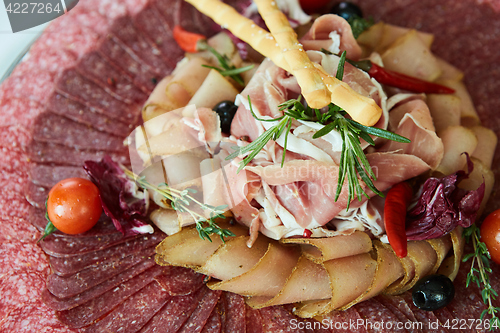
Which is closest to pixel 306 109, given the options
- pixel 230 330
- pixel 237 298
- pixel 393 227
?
pixel 393 227

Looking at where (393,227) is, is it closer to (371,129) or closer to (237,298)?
(371,129)

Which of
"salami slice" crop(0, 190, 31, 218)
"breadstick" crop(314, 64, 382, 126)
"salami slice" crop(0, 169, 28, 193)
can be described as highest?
"breadstick" crop(314, 64, 382, 126)

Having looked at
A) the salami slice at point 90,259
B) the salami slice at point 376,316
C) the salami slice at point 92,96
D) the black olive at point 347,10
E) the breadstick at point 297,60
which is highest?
the breadstick at point 297,60

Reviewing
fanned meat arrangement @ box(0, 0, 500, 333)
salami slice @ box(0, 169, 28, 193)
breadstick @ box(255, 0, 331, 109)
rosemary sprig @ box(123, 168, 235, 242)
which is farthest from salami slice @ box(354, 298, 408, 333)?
salami slice @ box(0, 169, 28, 193)

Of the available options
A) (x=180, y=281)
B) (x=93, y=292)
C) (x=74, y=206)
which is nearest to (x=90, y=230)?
(x=74, y=206)

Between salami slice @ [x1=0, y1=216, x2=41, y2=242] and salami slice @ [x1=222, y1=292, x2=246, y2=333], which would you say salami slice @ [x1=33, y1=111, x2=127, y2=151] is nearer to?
salami slice @ [x1=0, y1=216, x2=41, y2=242]

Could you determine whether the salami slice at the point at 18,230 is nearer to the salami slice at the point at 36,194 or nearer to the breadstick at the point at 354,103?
the salami slice at the point at 36,194

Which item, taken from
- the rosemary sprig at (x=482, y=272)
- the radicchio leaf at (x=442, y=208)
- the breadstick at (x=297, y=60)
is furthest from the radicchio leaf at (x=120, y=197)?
the rosemary sprig at (x=482, y=272)
